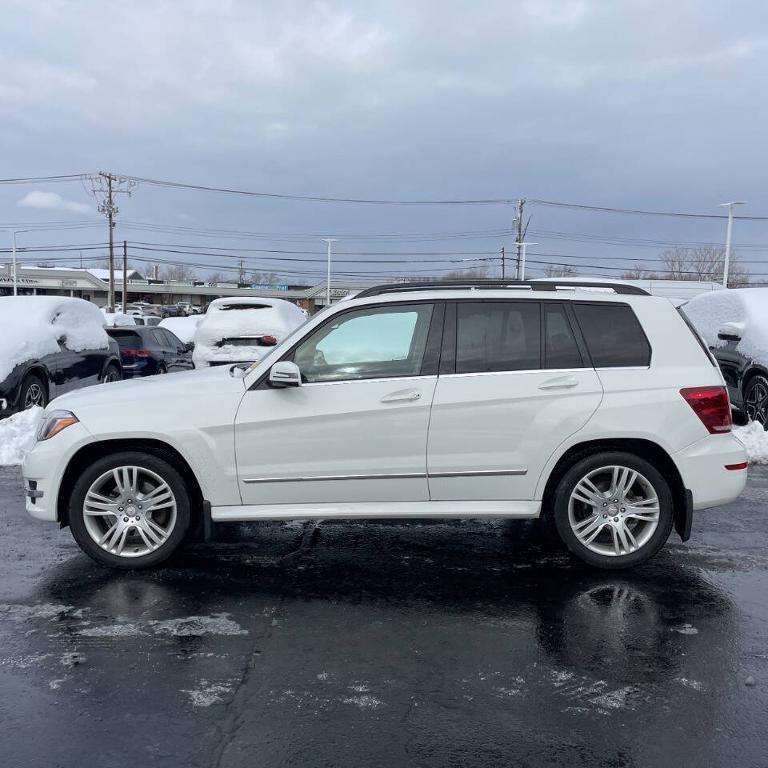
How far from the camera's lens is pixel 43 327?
33.9 feet

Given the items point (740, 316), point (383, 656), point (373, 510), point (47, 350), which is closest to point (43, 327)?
point (47, 350)

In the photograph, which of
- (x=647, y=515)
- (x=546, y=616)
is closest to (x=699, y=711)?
(x=546, y=616)

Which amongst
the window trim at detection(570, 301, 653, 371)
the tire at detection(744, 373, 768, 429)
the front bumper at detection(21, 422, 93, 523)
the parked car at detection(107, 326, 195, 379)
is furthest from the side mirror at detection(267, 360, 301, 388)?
the parked car at detection(107, 326, 195, 379)

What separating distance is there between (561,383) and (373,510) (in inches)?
57.4

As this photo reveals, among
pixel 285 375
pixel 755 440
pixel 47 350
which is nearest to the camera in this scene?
pixel 285 375

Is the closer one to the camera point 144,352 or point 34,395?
point 34,395

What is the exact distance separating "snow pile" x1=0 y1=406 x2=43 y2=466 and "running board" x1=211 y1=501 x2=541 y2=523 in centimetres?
421

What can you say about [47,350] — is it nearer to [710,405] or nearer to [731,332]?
[710,405]

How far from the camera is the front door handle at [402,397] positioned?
468cm

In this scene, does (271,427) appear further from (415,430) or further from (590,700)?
(590,700)

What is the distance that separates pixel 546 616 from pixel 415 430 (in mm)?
1345

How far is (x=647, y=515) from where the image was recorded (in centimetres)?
481

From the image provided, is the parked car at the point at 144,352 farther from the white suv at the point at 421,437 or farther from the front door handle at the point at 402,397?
the front door handle at the point at 402,397

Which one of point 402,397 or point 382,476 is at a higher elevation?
point 402,397
